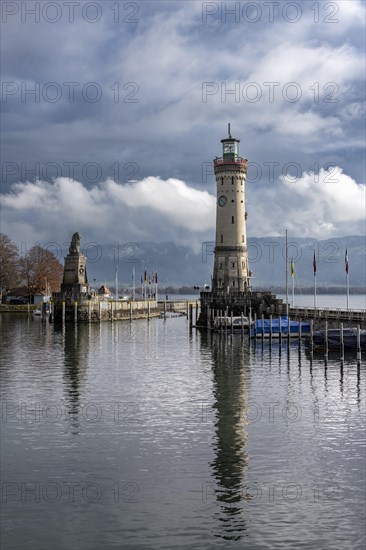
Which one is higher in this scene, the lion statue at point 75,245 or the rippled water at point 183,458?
the lion statue at point 75,245

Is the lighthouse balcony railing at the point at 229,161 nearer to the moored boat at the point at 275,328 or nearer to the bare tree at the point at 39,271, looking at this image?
the moored boat at the point at 275,328

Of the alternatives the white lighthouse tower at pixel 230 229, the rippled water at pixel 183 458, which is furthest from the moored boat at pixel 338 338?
the white lighthouse tower at pixel 230 229

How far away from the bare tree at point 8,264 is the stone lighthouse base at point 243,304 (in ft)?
220

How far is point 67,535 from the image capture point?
23.5m

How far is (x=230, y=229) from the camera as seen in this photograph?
114000 millimetres

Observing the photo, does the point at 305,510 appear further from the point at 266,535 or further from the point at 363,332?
the point at 363,332

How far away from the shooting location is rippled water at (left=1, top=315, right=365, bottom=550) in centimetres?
2403

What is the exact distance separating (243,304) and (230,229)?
42.7 ft

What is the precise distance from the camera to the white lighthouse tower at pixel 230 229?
373 ft

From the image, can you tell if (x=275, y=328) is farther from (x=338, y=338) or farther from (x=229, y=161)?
(x=229, y=161)

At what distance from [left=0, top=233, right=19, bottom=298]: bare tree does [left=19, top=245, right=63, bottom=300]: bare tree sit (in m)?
3.38

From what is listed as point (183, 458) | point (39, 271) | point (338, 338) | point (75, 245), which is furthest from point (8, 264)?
point (183, 458)

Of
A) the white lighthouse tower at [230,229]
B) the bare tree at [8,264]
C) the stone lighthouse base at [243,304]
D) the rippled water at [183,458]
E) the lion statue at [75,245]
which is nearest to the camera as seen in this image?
the rippled water at [183,458]

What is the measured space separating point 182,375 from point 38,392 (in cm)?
1450
